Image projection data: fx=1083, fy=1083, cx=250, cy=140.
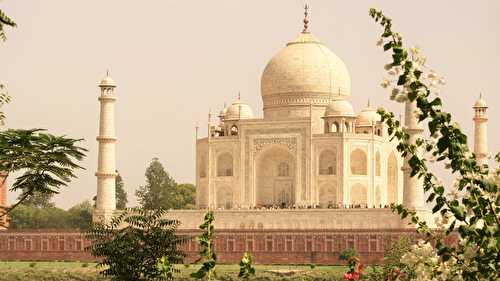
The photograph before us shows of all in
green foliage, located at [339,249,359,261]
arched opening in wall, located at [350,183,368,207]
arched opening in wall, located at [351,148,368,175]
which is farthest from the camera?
arched opening in wall, located at [351,148,368,175]

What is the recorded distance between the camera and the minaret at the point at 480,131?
43341mm

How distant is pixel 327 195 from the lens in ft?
152

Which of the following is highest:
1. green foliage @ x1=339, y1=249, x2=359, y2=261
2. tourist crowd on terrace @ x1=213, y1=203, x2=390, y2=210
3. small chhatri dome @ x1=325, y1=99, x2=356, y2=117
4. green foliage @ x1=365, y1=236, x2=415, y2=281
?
small chhatri dome @ x1=325, y1=99, x2=356, y2=117

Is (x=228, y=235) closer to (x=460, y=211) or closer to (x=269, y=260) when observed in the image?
(x=269, y=260)

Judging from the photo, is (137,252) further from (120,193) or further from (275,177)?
(120,193)

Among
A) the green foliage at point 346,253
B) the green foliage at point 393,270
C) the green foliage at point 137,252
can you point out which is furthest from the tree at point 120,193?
the green foliage at point 137,252

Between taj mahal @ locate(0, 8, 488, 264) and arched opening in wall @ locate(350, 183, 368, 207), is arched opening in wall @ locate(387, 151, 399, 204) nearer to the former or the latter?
taj mahal @ locate(0, 8, 488, 264)

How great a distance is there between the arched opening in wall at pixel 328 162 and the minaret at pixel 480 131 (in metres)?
6.05

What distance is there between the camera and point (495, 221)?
6.54 meters

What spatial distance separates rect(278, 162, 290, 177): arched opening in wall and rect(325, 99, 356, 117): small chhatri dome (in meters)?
2.93

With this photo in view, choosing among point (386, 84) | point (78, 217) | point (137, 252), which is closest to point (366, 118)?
point (78, 217)

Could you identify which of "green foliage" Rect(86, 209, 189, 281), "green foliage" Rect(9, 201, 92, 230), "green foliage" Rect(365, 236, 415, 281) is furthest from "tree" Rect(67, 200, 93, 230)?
"green foliage" Rect(86, 209, 189, 281)

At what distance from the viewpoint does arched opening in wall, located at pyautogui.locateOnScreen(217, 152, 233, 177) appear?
4812cm

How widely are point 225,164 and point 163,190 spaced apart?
64.0ft
